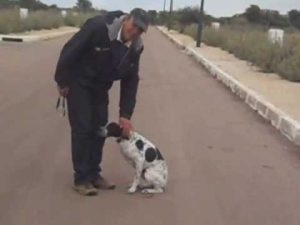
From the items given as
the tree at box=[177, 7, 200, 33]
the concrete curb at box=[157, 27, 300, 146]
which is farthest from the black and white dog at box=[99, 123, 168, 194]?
the tree at box=[177, 7, 200, 33]

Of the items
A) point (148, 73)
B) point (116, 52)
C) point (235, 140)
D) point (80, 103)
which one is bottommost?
point (148, 73)

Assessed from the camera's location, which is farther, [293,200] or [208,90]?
[208,90]

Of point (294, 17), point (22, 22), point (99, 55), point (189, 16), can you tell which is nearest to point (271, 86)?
point (99, 55)

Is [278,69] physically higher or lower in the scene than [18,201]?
lower

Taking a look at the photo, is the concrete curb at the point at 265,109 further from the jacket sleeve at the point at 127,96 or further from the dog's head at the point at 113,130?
the dog's head at the point at 113,130

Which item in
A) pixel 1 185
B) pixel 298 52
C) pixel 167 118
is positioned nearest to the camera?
pixel 1 185

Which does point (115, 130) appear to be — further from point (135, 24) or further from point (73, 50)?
point (135, 24)

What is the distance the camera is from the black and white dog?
7.73m

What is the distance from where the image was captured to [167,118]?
45.6 feet

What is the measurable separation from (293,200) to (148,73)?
16419 mm

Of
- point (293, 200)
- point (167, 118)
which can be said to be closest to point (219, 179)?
point (293, 200)

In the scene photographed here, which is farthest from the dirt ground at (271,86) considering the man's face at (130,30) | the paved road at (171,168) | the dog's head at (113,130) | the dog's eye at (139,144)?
the man's face at (130,30)

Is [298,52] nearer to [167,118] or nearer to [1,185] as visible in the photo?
[167,118]

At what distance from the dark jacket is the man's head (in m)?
0.08
